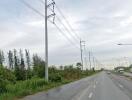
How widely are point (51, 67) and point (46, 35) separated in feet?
62.5

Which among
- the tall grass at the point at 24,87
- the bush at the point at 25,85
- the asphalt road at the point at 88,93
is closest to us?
the asphalt road at the point at 88,93

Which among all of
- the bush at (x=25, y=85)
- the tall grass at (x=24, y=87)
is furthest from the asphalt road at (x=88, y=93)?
the bush at (x=25, y=85)

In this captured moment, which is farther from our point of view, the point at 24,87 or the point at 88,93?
the point at 24,87

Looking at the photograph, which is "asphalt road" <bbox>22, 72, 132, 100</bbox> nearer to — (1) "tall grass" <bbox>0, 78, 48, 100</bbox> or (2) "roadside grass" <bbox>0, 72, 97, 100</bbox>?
(2) "roadside grass" <bbox>0, 72, 97, 100</bbox>

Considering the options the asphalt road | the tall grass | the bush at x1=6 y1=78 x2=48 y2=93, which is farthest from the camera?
the bush at x1=6 y1=78 x2=48 y2=93

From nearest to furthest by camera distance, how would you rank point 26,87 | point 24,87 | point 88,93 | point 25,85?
point 88,93 → point 24,87 → point 26,87 → point 25,85

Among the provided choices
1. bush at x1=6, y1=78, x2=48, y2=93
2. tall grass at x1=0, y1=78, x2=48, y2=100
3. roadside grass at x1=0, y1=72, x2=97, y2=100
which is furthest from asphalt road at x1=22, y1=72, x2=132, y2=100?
bush at x1=6, y1=78, x2=48, y2=93

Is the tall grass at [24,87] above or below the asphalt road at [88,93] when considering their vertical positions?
above

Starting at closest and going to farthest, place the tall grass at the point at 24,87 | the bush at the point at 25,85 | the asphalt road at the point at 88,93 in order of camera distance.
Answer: the asphalt road at the point at 88,93 < the tall grass at the point at 24,87 < the bush at the point at 25,85

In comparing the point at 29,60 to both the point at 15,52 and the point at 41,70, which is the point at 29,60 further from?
the point at 41,70

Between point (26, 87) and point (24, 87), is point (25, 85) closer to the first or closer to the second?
point (26, 87)

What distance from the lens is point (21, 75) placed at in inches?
3499

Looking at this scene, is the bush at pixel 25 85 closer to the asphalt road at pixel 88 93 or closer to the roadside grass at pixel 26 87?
the roadside grass at pixel 26 87

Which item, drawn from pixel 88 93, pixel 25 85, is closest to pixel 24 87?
pixel 25 85
